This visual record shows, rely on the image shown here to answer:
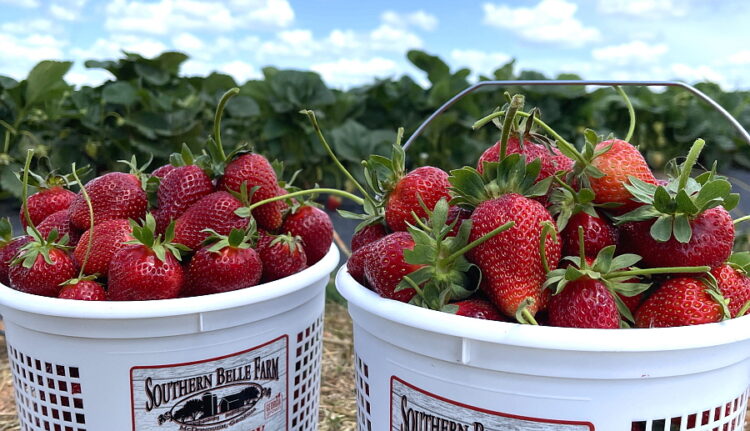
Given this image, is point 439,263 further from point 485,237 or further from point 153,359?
point 153,359

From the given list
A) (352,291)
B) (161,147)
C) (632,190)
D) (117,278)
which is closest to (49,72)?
(161,147)

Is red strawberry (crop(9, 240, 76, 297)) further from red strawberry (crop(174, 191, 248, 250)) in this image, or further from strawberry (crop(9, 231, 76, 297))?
red strawberry (crop(174, 191, 248, 250))

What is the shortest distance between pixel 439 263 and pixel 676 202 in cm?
33

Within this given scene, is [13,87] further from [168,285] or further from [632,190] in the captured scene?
[632,190]

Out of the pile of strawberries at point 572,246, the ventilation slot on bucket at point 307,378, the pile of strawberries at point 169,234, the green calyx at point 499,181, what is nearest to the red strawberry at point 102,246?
the pile of strawberries at point 169,234

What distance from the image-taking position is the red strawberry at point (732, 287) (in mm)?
931

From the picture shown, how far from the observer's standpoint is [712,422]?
929 mm

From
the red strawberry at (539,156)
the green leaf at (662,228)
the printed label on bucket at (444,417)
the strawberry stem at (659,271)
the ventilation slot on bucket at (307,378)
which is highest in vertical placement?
the red strawberry at (539,156)

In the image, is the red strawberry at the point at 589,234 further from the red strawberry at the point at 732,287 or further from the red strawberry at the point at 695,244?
the red strawberry at the point at 732,287

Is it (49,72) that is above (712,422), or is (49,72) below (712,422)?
above

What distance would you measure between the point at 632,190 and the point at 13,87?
3474 mm

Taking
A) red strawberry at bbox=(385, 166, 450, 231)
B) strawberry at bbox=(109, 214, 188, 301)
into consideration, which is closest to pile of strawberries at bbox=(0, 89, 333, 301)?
strawberry at bbox=(109, 214, 188, 301)

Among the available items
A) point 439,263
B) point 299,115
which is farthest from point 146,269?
point 299,115

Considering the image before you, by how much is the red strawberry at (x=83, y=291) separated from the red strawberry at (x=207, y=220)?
0.16m
